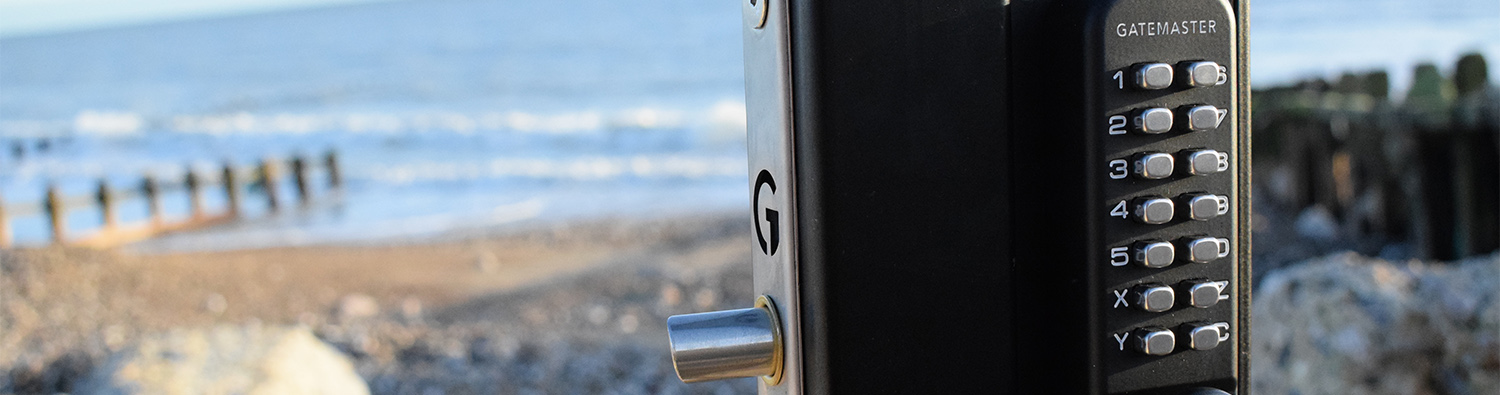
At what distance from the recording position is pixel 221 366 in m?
3.44


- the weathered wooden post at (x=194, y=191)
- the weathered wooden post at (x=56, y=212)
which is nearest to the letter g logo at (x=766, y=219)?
the weathered wooden post at (x=56, y=212)

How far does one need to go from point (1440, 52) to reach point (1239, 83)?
21048 mm

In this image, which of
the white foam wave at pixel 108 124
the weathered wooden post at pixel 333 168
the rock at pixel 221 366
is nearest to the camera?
the rock at pixel 221 366

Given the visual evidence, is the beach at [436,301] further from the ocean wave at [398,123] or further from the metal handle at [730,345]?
the ocean wave at [398,123]

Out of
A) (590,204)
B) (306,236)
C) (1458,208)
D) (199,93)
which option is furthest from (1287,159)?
(199,93)

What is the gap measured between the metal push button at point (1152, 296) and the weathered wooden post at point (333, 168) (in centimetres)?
1480

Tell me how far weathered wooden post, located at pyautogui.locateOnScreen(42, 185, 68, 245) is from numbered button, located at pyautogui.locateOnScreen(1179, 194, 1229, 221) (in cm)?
1204

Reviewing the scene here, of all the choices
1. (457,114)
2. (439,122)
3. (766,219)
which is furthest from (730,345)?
(457,114)

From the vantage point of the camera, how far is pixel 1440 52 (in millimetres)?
18141

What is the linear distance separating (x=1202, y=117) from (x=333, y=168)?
14.9 metres

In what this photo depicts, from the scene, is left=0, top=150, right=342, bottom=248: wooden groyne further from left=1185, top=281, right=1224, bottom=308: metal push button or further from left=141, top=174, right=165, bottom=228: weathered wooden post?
left=1185, top=281, right=1224, bottom=308: metal push button

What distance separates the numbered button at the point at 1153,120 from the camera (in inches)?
29.7

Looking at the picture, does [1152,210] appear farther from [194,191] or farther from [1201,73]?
[194,191]

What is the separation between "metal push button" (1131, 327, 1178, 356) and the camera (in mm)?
792
